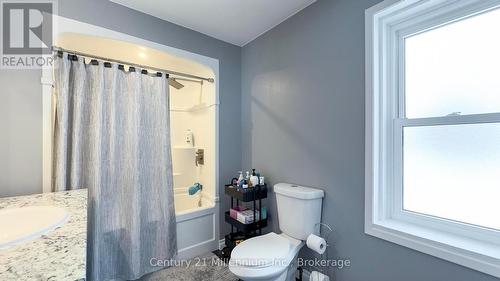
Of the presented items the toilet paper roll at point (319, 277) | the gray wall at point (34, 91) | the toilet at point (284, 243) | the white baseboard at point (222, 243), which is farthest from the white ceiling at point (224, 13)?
the white baseboard at point (222, 243)

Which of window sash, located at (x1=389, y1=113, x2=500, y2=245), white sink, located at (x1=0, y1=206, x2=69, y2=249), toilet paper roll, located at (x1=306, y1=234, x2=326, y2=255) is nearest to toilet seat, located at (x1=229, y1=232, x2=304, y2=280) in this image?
toilet paper roll, located at (x1=306, y1=234, x2=326, y2=255)

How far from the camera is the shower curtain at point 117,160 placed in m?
1.58

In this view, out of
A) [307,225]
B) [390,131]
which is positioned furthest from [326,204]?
[390,131]

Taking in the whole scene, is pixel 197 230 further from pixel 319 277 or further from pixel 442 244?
pixel 442 244

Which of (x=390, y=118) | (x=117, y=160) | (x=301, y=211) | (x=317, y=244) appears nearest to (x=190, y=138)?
(x=117, y=160)

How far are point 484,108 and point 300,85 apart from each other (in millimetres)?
1113

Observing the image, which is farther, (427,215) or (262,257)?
(262,257)

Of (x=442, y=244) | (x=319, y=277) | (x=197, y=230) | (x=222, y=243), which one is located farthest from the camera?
(x=222, y=243)

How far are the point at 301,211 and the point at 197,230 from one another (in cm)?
120

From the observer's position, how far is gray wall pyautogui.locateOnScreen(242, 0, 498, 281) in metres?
1.32

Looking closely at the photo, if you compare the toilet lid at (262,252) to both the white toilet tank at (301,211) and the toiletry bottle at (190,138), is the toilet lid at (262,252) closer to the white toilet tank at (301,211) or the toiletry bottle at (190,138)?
the white toilet tank at (301,211)

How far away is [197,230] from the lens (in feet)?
7.29

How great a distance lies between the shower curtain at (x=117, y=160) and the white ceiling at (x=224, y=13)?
58 cm

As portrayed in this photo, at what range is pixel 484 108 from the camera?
3.55 ft
